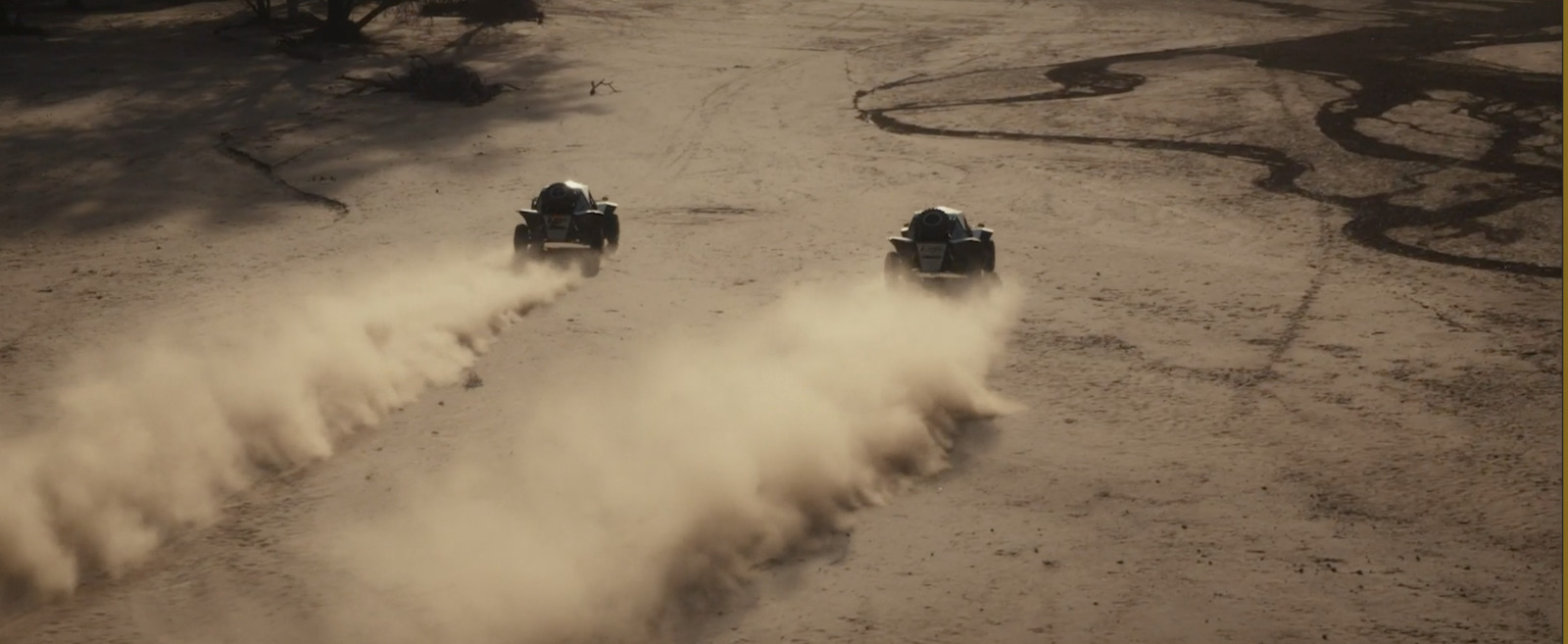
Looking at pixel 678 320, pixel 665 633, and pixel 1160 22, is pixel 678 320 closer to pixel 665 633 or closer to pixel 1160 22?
pixel 665 633

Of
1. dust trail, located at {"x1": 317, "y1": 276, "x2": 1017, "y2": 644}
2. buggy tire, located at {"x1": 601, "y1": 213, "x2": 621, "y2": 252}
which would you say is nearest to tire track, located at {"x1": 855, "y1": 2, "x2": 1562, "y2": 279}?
dust trail, located at {"x1": 317, "y1": 276, "x2": 1017, "y2": 644}

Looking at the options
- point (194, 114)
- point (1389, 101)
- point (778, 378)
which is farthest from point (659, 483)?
point (1389, 101)

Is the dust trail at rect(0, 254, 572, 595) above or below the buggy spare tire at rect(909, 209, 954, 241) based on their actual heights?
below

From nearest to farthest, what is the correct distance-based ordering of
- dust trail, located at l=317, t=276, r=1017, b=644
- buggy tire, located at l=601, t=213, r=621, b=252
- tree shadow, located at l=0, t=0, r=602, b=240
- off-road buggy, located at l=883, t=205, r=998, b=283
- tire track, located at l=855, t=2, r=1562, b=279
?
dust trail, located at l=317, t=276, r=1017, b=644, off-road buggy, located at l=883, t=205, r=998, b=283, buggy tire, located at l=601, t=213, r=621, b=252, tire track, located at l=855, t=2, r=1562, b=279, tree shadow, located at l=0, t=0, r=602, b=240

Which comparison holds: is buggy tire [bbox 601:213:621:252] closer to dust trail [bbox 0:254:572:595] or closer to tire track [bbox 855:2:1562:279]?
dust trail [bbox 0:254:572:595]

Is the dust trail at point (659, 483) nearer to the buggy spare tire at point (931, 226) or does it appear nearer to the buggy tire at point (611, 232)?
the buggy spare tire at point (931, 226)
